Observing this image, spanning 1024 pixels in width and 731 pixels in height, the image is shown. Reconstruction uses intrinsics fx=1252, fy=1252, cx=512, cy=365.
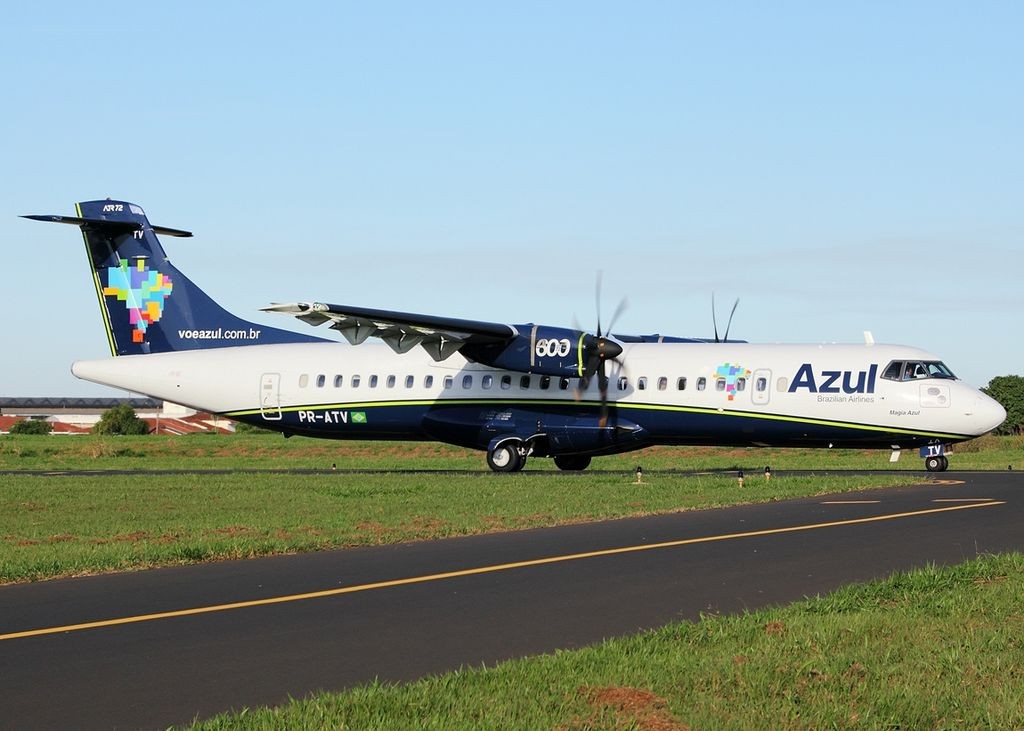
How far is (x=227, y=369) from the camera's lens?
39.2 meters

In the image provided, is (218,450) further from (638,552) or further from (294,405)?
(638,552)

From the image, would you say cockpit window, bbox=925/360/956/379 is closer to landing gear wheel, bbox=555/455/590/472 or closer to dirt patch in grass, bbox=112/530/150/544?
landing gear wheel, bbox=555/455/590/472

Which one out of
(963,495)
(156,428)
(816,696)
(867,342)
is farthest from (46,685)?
(156,428)

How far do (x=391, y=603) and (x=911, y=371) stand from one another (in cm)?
2499

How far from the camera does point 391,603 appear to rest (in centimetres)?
1157

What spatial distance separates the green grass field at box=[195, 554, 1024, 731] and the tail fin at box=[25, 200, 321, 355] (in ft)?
107

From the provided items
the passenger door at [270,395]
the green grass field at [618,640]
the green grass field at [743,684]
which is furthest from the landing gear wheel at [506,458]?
the green grass field at [743,684]

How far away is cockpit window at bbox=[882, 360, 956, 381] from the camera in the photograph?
3344cm

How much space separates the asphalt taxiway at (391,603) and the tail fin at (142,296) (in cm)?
2406

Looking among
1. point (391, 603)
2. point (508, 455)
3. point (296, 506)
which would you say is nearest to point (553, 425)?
point (508, 455)

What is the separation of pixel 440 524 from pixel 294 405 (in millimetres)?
19591

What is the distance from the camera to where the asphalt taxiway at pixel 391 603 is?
8180mm

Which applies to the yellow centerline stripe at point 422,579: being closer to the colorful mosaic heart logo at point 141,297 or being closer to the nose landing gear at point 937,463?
the nose landing gear at point 937,463

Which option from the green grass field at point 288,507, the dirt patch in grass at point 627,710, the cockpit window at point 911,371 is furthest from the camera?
the cockpit window at point 911,371
